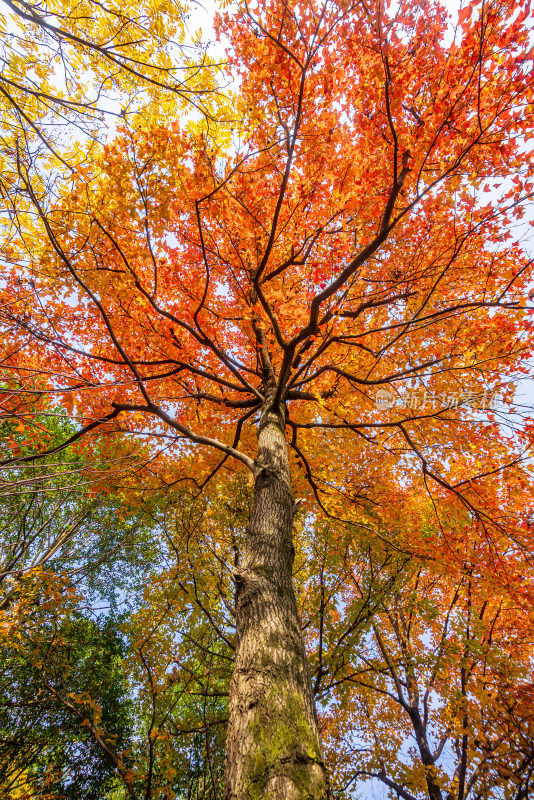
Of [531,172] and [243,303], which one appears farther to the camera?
[243,303]

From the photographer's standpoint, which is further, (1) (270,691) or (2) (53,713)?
(2) (53,713)

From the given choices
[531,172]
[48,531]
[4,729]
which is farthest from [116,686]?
[531,172]

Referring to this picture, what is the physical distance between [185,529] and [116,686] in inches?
322

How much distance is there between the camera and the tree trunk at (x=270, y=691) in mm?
1320

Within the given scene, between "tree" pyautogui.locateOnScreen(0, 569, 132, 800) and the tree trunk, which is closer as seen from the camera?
the tree trunk

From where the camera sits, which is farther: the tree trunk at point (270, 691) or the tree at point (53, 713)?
the tree at point (53, 713)

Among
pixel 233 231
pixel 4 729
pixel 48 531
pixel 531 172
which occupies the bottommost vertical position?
pixel 4 729

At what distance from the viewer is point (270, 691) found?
1.60 metres

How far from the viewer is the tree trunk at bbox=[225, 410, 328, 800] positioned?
4.33ft

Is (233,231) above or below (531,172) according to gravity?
above

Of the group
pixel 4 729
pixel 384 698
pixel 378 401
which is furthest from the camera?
pixel 384 698

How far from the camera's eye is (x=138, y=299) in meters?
4.78

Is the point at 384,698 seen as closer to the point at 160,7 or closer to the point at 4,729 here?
the point at 4,729

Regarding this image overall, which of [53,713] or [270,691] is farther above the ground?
[270,691]
